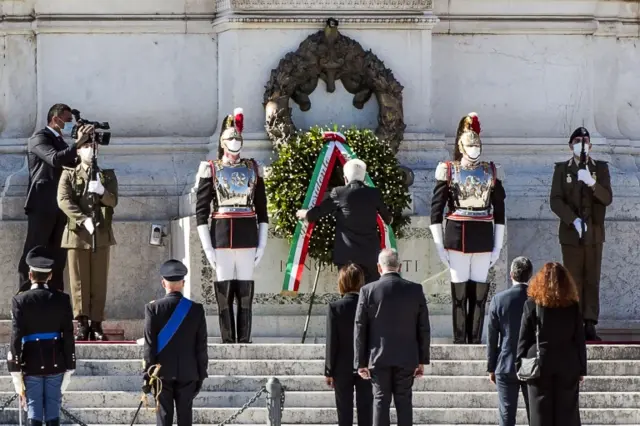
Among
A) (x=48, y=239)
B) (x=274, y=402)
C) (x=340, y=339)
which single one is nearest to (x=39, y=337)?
(x=274, y=402)

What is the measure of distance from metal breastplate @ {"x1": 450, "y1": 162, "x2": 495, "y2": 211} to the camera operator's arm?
11.5 ft

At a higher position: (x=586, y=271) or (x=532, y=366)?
(x=586, y=271)

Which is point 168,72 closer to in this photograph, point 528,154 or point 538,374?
point 528,154

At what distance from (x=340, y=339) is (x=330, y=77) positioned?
6076 mm

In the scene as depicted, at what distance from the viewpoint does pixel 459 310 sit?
21.6 metres

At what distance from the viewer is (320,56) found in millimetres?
23719

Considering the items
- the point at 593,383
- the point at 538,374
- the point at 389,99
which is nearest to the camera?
the point at 538,374

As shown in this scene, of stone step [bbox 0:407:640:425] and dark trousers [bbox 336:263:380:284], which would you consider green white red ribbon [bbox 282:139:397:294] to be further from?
stone step [bbox 0:407:640:425]

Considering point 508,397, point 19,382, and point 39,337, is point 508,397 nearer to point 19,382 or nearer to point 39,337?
point 39,337

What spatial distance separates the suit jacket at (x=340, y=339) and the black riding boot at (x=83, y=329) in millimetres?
4286

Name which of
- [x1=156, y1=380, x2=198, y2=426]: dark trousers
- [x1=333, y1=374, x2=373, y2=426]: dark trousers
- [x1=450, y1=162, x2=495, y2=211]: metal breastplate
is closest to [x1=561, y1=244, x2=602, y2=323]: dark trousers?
[x1=450, y1=162, x2=495, y2=211]: metal breastplate

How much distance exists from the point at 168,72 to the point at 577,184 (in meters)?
4.80

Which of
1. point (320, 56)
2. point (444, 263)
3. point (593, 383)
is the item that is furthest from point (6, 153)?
point (593, 383)

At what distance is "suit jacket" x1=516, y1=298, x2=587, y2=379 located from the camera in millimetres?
17125
